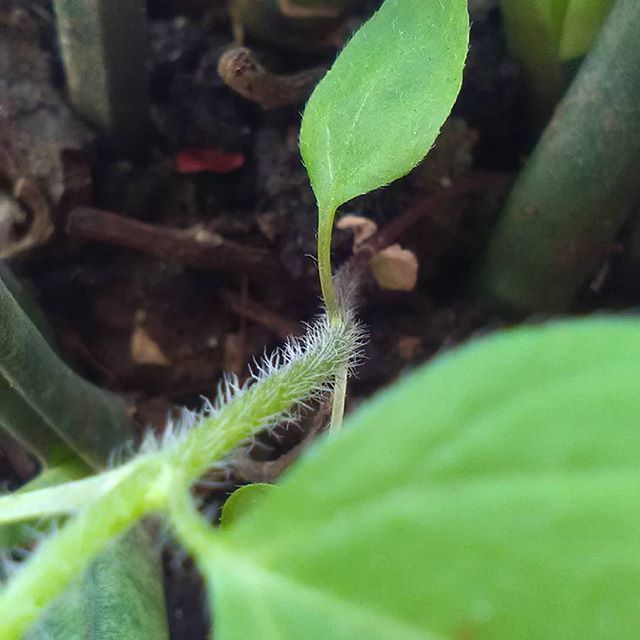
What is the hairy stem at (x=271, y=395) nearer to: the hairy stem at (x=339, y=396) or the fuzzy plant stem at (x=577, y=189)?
the hairy stem at (x=339, y=396)

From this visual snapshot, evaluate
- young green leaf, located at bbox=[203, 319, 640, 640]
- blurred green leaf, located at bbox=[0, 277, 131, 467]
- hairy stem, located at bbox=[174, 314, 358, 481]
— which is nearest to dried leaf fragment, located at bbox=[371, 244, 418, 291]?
hairy stem, located at bbox=[174, 314, 358, 481]

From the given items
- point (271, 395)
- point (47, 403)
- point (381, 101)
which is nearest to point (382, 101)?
point (381, 101)

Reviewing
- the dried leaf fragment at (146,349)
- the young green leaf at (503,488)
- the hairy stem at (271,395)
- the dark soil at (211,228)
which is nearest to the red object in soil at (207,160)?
the dark soil at (211,228)

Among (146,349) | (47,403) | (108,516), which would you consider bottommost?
(146,349)

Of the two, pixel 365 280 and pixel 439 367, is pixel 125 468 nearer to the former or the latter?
pixel 439 367

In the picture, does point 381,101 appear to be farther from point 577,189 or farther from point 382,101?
point 577,189
